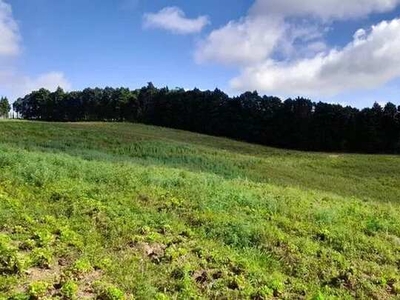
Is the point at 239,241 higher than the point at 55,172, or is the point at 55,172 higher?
the point at 55,172

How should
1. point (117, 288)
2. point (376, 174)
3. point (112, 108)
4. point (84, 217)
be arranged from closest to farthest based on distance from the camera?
point (117, 288) < point (84, 217) < point (376, 174) < point (112, 108)

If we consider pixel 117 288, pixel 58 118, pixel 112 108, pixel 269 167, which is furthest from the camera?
pixel 58 118

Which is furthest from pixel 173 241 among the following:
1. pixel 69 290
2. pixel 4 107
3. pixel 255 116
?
pixel 4 107

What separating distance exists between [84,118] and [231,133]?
176 ft

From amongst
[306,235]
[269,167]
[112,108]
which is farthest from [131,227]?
[112,108]

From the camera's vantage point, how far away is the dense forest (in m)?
78.8

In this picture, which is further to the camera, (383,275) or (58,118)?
(58,118)

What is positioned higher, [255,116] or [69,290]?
[255,116]

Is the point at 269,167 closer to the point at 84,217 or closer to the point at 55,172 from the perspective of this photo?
the point at 55,172

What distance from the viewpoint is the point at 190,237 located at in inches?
419

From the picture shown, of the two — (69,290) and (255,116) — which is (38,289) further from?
(255,116)

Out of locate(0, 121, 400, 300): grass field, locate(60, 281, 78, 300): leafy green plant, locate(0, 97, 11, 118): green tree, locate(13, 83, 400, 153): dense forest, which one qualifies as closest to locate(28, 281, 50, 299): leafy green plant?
locate(0, 121, 400, 300): grass field

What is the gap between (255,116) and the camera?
91.5 metres

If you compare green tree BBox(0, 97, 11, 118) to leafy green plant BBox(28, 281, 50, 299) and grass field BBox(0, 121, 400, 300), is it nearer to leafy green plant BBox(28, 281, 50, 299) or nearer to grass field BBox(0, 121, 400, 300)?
grass field BBox(0, 121, 400, 300)
